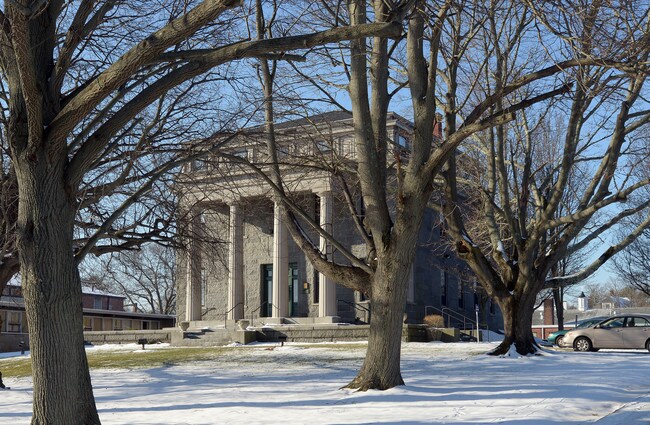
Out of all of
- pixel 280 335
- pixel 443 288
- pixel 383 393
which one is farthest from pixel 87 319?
pixel 383 393

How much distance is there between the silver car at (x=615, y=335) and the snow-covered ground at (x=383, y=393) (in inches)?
246

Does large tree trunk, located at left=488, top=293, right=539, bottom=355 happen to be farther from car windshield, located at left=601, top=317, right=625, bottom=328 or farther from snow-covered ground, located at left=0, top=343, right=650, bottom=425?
car windshield, located at left=601, top=317, right=625, bottom=328

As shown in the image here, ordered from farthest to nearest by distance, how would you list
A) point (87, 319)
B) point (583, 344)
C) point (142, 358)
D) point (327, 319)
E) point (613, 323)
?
point (87, 319) < point (327, 319) < point (613, 323) < point (583, 344) < point (142, 358)

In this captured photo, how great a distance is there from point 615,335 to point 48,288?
22.5 metres

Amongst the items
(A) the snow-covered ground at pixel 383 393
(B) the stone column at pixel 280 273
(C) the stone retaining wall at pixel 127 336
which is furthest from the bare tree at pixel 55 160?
(B) the stone column at pixel 280 273

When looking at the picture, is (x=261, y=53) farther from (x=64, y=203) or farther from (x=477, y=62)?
(x=477, y=62)

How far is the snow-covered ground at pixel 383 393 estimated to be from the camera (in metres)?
11.1

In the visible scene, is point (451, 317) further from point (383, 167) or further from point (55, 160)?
point (55, 160)

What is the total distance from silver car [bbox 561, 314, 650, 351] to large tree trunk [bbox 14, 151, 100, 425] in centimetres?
2164

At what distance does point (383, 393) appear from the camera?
495 inches

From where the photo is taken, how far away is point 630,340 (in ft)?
87.7

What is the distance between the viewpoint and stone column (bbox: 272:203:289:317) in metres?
39.7

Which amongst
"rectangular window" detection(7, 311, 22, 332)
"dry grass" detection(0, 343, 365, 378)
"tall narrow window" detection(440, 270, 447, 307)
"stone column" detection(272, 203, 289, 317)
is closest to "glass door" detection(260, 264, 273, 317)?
"stone column" detection(272, 203, 289, 317)

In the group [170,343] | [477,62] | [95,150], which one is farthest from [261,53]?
[170,343]
